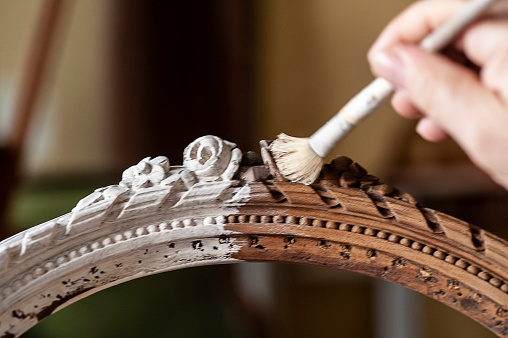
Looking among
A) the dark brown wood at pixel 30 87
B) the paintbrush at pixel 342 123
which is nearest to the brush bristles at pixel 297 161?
the paintbrush at pixel 342 123

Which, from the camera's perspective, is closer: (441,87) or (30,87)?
(441,87)

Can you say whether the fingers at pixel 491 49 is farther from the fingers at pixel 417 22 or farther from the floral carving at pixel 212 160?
the floral carving at pixel 212 160

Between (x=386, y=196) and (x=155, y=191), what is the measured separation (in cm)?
14

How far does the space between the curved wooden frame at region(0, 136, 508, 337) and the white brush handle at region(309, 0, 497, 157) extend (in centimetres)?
3

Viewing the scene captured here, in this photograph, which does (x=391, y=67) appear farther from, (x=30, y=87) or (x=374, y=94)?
(x=30, y=87)

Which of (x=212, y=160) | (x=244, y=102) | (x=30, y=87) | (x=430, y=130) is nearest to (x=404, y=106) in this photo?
(x=430, y=130)

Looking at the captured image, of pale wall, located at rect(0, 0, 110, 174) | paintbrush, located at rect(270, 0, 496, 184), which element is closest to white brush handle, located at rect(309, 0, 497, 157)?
paintbrush, located at rect(270, 0, 496, 184)

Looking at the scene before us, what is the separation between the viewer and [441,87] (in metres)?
0.25

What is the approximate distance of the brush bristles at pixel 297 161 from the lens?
294 millimetres

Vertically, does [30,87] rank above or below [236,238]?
above

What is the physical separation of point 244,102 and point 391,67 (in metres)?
1.11

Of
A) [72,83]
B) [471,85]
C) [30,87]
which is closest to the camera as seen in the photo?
[471,85]

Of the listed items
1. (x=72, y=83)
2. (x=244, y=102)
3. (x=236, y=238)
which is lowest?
(x=236, y=238)

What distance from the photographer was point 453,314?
4.15 ft
